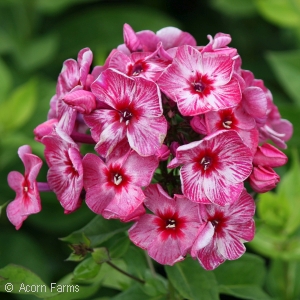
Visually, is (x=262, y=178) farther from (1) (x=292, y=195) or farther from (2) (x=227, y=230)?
(1) (x=292, y=195)

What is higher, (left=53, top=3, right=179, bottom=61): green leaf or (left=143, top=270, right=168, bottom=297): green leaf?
(left=143, top=270, right=168, bottom=297): green leaf

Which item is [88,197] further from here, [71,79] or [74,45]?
[74,45]

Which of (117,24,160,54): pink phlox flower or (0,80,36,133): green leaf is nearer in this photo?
(117,24,160,54): pink phlox flower

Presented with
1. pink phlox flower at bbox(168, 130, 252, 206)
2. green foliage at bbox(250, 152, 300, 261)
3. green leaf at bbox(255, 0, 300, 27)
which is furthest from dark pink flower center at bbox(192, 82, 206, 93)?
green leaf at bbox(255, 0, 300, 27)

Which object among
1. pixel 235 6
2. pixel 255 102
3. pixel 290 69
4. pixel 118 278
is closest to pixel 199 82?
pixel 255 102

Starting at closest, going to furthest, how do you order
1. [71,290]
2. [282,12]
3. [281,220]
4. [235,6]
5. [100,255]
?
[100,255], [71,290], [281,220], [282,12], [235,6]

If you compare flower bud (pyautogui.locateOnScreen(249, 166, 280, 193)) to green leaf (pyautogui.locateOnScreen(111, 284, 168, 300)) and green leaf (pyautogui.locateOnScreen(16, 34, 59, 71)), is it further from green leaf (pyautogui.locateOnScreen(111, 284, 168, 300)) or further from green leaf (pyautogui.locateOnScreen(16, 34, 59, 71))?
green leaf (pyautogui.locateOnScreen(16, 34, 59, 71))

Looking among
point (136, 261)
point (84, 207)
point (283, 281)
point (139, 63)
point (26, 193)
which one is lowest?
point (84, 207)

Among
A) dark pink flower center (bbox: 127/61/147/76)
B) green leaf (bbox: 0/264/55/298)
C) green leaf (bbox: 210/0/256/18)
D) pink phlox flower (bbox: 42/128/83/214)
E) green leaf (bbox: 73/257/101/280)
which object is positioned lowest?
green leaf (bbox: 210/0/256/18)
